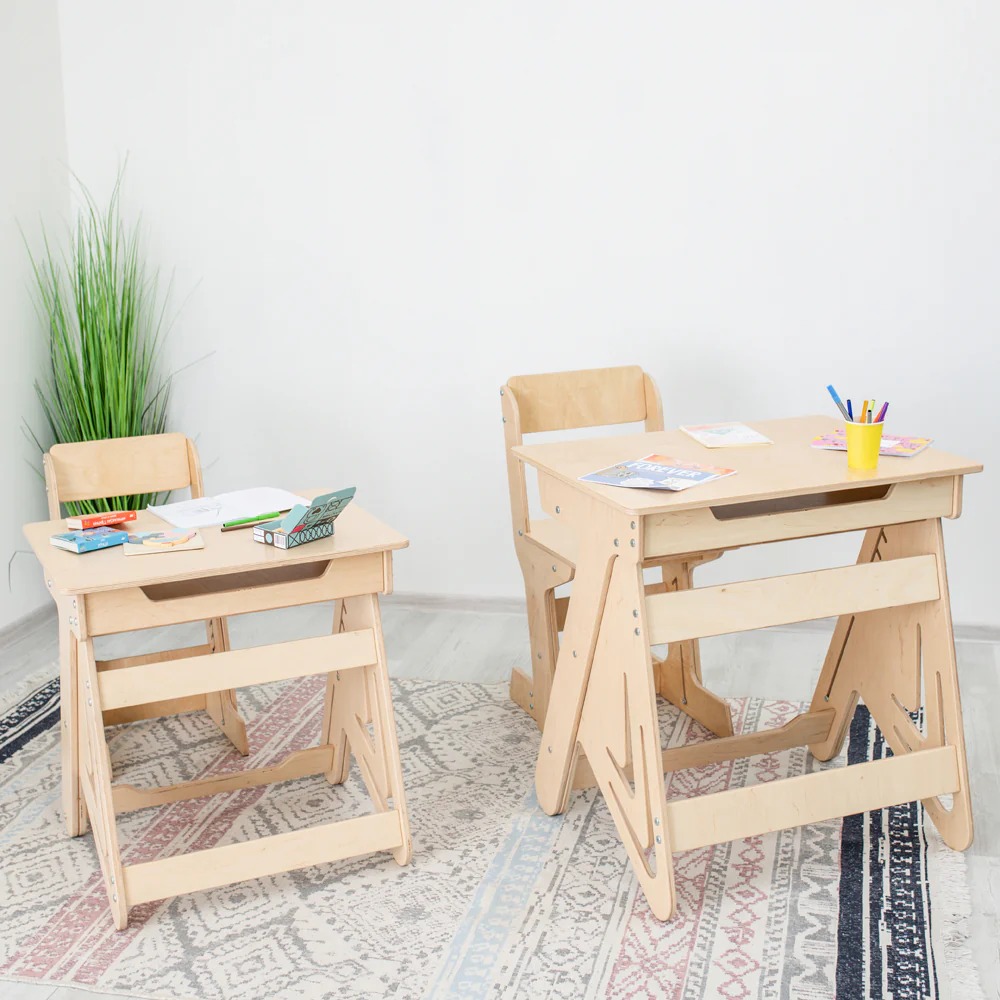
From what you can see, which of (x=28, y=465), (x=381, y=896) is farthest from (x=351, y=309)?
(x=381, y=896)

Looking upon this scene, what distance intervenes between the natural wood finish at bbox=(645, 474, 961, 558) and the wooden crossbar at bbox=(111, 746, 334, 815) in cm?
98

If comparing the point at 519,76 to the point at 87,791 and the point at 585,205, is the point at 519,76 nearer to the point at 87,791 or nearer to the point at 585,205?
the point at 585,205

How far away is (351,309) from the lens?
362 centimetres

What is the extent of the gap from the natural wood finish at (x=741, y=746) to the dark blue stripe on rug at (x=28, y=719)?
1394 millimetres

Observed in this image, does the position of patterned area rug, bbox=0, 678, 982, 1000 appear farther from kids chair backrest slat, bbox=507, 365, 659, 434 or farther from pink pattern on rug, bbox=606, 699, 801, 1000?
kids chair backrest slat, bbox=507, 365, 659, 434

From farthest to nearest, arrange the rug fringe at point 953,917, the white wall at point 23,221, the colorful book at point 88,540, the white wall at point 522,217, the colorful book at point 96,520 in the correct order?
the white wall at point 23,221
the white wall at point 522,217
the colorful book at point 96,520
the colorful book at point 88,540
the rug fringe at point 953,917

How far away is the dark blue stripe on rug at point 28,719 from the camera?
2.79 m

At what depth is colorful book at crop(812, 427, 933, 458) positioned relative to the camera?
2172mm

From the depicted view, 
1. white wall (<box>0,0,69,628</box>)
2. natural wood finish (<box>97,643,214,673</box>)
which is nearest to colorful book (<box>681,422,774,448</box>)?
natural wood finish (<box>97,643,214,673</box>)

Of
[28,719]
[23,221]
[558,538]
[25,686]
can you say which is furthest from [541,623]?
[23,221]

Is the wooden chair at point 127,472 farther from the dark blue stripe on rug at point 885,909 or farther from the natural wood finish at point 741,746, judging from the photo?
the dark blue stripe on rug at point 885,909

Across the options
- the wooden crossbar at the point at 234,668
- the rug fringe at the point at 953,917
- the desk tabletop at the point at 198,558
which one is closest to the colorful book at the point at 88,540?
the desk tabletop at the point at 198,558

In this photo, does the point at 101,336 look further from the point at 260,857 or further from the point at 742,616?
the point at 742,616

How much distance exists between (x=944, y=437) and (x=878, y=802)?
1468 mm
